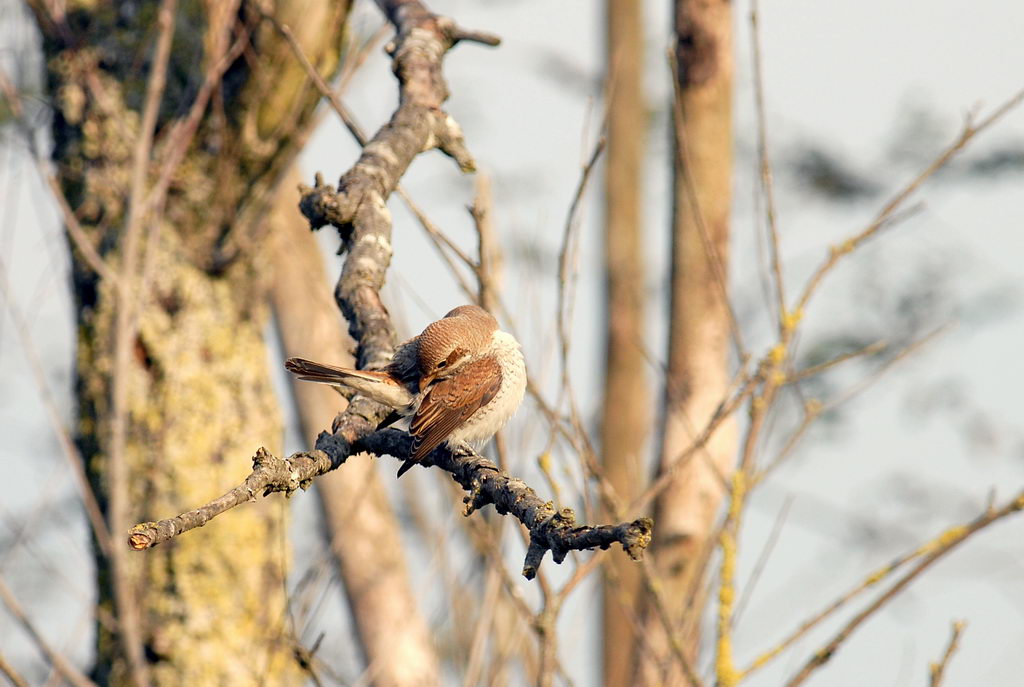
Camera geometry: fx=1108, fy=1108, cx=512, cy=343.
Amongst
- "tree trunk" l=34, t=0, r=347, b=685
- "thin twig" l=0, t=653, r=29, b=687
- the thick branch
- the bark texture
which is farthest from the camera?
the bark texture

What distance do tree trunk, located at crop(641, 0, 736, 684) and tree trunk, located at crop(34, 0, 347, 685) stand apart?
5.79 feet

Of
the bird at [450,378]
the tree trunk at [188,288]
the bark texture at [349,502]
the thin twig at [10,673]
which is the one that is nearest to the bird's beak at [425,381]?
the bird at [450,378]

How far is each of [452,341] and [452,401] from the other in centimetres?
20

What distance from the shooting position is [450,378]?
11.0 ft

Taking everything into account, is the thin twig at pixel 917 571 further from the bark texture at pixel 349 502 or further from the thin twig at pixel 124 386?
the bark texture at pixel 349 502

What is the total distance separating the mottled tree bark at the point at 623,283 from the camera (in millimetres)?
8250

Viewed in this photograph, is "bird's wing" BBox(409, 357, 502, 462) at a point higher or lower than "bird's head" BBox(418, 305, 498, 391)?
lower

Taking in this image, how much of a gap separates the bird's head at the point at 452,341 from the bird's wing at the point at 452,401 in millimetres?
27

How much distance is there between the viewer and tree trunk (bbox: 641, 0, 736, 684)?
182 inches

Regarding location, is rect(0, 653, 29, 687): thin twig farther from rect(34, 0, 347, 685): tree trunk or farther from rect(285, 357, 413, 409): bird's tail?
rect(34, 0, 347, 685): tree trunk

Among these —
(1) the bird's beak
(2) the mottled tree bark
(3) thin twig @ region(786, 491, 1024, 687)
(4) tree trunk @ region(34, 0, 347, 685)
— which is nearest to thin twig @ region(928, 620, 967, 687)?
(3) thin twig @ region(786, 491, 1024, 687)

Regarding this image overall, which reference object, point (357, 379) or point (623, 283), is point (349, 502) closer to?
point (623, 283)

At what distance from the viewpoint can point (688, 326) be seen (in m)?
4.88

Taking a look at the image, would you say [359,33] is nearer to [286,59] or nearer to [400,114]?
[286,59]
